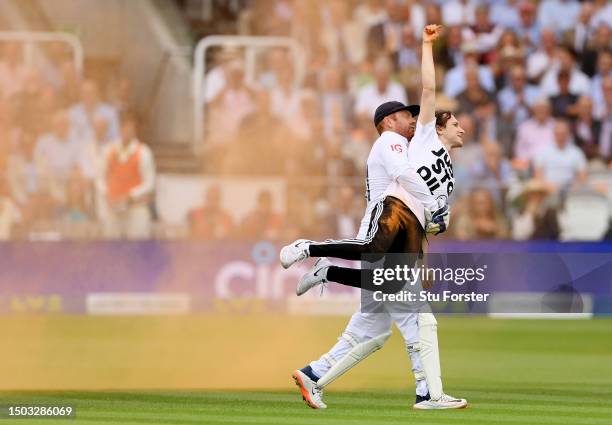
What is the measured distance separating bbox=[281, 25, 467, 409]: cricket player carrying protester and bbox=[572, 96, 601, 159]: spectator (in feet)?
39.5

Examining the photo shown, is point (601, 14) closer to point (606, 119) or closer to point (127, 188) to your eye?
point (606, 119)

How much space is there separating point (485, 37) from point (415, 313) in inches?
543

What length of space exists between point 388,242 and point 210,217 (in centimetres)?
1071

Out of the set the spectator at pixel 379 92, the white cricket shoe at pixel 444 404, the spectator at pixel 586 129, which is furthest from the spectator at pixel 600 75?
the white cricket shoe at pixel 444 404

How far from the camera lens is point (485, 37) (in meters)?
25.1

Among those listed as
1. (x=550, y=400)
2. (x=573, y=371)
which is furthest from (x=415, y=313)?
(x=573, y=371)

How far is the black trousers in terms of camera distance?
11719 mm

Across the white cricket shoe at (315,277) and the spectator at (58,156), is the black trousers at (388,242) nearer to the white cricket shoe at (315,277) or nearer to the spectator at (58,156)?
the white cricket shoe at (315,277)

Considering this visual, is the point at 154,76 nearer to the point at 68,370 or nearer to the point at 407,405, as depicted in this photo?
the point at 68,370

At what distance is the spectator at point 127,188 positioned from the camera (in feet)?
73.0

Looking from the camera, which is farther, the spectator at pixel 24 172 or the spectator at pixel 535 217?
the spectator at pixel 24 172

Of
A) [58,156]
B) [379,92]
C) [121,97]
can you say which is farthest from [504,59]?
[58,156]

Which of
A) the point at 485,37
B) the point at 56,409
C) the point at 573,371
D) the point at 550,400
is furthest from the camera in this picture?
the point at 485,37

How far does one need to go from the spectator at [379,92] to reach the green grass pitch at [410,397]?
230 inches
